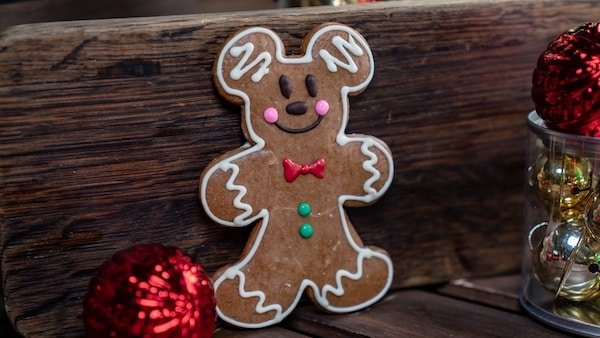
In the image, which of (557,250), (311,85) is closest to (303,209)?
(311,85)

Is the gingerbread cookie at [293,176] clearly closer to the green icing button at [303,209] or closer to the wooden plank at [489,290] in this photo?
the green icing button at [303,209]

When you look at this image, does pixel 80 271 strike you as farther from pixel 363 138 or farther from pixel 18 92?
pixel 363 138

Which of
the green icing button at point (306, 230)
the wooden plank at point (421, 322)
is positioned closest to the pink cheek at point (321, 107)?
the green icing button at point (306, 230)

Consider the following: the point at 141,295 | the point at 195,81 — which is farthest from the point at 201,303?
the point at 195,81

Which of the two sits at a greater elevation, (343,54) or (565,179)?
(343,54)

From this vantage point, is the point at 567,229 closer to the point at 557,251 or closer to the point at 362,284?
the point at 557,251
